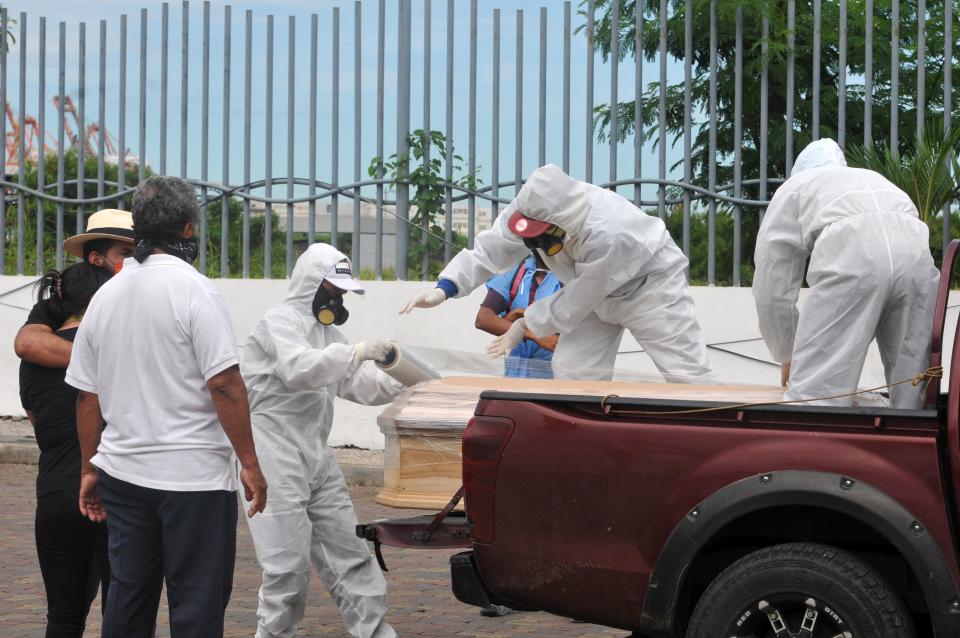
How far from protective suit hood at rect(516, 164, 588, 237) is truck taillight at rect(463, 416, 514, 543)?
2009mm

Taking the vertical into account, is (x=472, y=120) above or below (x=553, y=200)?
above

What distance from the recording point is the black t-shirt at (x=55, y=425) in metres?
5.15

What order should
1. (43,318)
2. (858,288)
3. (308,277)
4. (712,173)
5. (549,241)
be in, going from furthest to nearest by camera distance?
(712,173) < (549,241) < (308,277) < (43,318) < (858,288)

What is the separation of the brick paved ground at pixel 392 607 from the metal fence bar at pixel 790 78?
4.08 meters

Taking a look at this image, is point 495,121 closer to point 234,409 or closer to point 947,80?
point 947,80

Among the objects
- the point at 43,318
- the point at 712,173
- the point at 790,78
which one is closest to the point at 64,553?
the point at 43,318

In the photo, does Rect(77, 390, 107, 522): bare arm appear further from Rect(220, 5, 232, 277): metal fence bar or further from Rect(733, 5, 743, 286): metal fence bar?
Rect(220, 5, 232, 277): metal fence bar

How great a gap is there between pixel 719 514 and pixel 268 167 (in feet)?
25.6

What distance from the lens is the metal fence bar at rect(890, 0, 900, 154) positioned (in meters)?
9.93

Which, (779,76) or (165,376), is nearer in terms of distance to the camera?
(165,376)

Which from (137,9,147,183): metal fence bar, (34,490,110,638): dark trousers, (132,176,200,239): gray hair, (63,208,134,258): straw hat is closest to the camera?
(132,176,200,239): gray hair

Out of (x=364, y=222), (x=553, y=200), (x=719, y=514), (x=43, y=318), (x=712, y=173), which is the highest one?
(x=712, y=173)

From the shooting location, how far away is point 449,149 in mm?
10906

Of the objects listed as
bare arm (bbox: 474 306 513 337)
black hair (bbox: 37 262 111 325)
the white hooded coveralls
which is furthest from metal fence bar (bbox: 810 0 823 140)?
black hair (bbox: 37 262 111 325)
